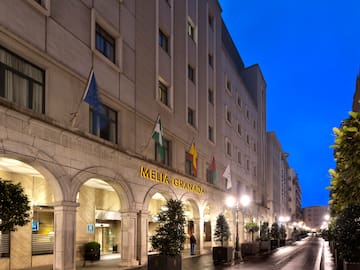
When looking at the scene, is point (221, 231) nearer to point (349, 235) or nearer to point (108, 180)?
point (108, 180)

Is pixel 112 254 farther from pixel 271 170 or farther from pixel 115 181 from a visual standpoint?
pixel 271 170

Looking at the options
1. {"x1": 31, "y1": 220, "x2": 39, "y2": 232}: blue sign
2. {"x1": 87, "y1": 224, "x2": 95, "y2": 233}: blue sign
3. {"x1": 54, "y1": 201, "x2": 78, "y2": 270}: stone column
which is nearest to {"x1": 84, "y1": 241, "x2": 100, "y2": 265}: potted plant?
{"x1": 87, "y1": 224, "x2": 95, "y2": 233}: blue sign

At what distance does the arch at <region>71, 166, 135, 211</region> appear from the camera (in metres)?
18.1

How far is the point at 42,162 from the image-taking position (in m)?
16.0

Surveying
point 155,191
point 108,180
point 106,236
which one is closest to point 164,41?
point 155,191

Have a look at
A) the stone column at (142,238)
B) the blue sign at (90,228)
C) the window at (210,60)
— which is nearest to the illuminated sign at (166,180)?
the stone column at (142,238)

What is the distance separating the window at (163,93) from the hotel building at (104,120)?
73 millimetres

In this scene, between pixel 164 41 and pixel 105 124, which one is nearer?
pixel 105 124

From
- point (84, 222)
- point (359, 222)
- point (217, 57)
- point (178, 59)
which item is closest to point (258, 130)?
point (217, 57)

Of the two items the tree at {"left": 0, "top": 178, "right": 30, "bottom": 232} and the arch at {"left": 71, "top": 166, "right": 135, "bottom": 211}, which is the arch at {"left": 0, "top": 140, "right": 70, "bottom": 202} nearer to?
the arch at {"left": 71, "top": 166, "right": 135, "bottom": 211}

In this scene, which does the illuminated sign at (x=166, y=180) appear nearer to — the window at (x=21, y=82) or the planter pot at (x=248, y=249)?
the planter pot at (x=248, y=249)

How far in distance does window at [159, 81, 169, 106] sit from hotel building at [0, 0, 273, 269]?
7cm

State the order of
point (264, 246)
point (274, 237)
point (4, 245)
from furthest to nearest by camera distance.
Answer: point (274, 237), point (264, 246), point (4, 245)

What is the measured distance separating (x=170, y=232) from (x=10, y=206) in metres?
8.94
